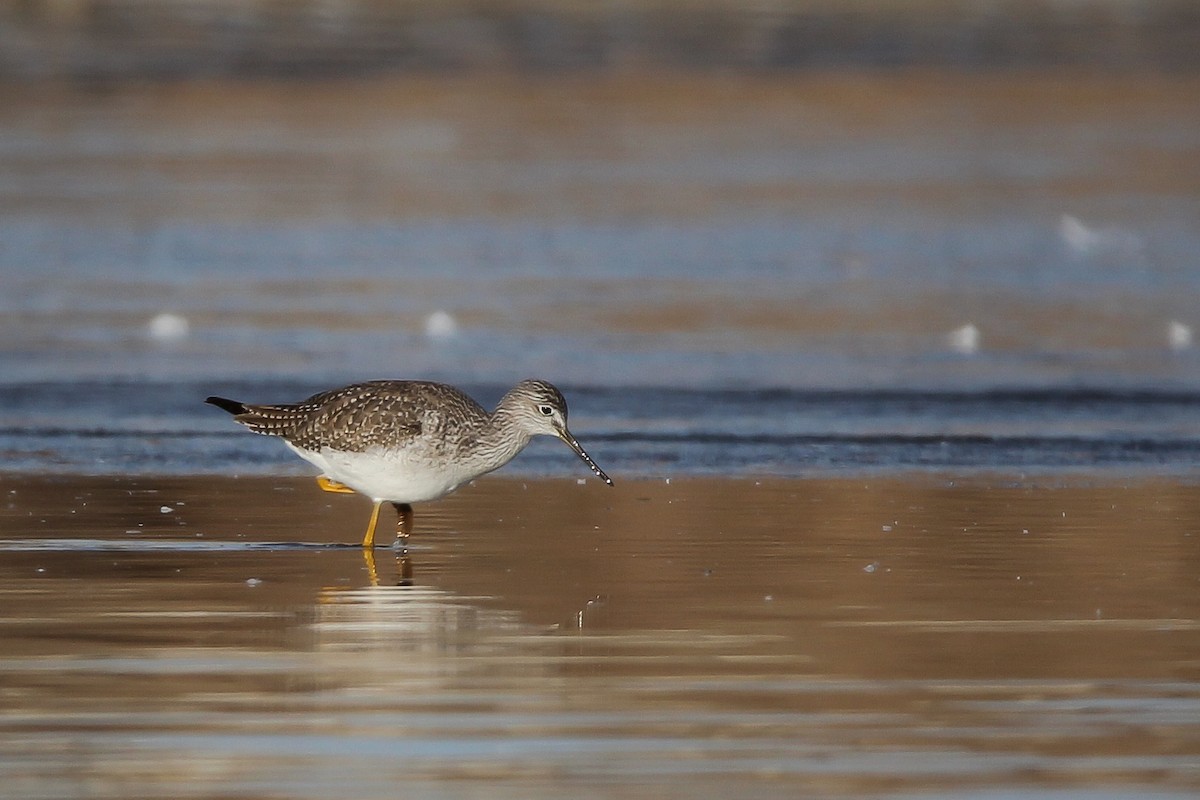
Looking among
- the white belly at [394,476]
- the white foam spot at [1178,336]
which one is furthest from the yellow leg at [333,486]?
the white foam spot at [1178,336]

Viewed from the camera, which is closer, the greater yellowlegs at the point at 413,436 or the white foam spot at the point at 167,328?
the greater yellowlegs at the point at 413,436

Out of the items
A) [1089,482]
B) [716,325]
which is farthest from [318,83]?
[1089,482]

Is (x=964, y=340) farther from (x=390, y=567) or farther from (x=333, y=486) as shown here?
(x=390, y=567)

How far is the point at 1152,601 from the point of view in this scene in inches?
347

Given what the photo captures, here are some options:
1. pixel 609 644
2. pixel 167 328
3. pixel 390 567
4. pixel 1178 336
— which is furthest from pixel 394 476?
pixel 1178 336

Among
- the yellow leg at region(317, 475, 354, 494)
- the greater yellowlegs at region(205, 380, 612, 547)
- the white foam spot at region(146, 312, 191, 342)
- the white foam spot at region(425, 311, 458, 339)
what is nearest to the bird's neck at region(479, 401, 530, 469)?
the greater yellowlegs at region(205, 380, 612, 547)

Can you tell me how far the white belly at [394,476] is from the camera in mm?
10445

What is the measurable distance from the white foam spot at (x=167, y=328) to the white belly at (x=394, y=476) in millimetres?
6963

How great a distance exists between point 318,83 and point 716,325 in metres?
18.6

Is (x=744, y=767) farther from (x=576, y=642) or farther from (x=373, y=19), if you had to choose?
(x=373, y=19)

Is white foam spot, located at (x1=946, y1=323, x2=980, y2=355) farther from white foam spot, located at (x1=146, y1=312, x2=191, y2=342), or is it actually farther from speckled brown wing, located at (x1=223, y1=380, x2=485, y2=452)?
speckled brown wing, located at (x1=223, y1=380, x2=485, y2=452)

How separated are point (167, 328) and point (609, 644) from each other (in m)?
10.1

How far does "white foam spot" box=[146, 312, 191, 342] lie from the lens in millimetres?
17359

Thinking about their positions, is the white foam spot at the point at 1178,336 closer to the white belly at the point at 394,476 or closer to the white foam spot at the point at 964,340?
the white foam spot at the point at 964,340
